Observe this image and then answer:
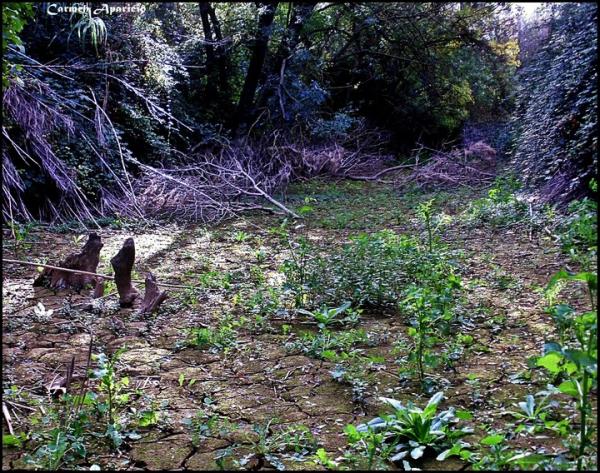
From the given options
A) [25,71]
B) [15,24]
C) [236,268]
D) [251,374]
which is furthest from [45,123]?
[251,374]

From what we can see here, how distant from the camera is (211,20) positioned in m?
9.45

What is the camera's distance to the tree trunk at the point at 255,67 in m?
9.27

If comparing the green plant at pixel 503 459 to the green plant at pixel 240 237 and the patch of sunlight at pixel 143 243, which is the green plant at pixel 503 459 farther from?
Answer: the green plant at pixel 240 237

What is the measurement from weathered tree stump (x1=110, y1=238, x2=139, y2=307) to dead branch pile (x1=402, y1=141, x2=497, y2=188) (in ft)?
18.9

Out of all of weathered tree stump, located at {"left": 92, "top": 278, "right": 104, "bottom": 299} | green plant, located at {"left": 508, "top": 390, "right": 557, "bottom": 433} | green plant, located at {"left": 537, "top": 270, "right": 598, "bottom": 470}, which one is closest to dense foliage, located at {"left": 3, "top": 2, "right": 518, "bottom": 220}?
weathered tree stump, located at {"left": 92, "top": 278, "right": 104, "bottom": 299}

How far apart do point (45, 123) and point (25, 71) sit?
53cm

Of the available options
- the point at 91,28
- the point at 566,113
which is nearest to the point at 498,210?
the point at 566,113

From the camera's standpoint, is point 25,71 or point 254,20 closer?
point 25,71

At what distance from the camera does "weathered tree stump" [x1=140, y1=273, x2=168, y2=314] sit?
328 centimetres

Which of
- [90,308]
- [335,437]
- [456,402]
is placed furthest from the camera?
[90,308]

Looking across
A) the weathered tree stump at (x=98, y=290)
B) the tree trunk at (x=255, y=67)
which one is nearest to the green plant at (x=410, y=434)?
the weathered tree stump at (x=98, y=290)

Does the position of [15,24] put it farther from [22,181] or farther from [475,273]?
[22,181]

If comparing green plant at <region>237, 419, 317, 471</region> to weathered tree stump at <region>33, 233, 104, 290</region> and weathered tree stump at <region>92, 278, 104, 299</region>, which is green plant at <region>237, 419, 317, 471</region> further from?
weathered tree stump at <region>33, 233, 104, 290</region>

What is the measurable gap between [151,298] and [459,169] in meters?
6.76
